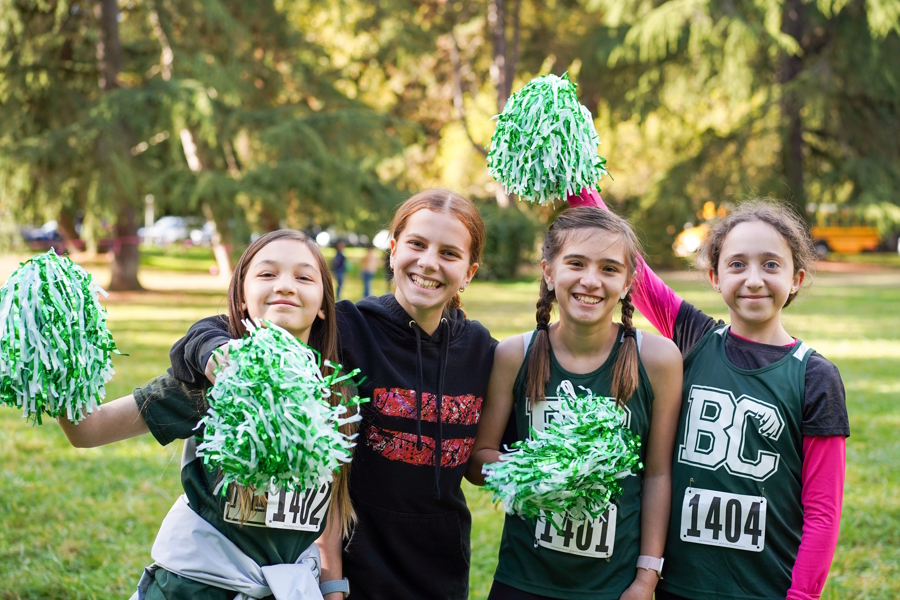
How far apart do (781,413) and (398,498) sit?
0.99 meters

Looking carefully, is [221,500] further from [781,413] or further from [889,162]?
[889,162]

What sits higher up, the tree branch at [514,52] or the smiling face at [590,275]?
the tree branch at [514,52]

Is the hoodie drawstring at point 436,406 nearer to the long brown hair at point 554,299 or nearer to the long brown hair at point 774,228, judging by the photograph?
the long brown hair at point 554,299

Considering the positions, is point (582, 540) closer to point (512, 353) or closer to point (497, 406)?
point (497, 406)

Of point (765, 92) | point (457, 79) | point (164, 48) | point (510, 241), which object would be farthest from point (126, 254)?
point (765, 92)

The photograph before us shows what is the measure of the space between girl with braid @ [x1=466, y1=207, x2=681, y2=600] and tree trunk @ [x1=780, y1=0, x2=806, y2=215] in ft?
63.1

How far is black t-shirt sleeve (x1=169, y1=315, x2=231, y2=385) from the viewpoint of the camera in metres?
1.84

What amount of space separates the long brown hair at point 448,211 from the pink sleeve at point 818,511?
3.27ft

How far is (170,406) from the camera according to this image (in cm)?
197

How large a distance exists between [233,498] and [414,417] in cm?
51

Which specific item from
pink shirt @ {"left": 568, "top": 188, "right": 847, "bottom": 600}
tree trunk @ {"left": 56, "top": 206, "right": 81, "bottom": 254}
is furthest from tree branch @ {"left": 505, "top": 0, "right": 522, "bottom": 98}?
pink shirt @ {"left": 568, "top": 188, "right": 847, "bottom": 600}

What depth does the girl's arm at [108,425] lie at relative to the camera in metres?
1.88

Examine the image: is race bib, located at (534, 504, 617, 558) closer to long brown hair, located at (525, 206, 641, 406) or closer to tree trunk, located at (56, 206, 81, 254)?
long brown hair, located at (525, 206, 641, 406)

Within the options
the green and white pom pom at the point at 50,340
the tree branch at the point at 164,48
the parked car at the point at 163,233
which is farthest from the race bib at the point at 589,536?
the parked car at the point at 163,233
